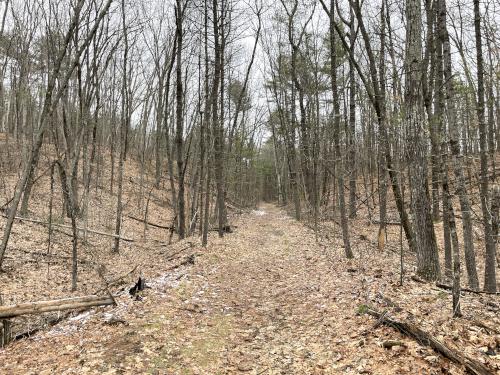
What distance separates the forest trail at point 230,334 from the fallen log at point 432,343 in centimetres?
10

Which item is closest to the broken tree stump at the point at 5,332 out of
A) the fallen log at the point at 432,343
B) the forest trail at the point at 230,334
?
the forest trail at the point at 230,334

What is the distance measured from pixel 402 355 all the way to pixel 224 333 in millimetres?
2876

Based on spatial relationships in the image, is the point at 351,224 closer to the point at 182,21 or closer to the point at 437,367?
the point at 182,21

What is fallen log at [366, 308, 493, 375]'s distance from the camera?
13.2 ft

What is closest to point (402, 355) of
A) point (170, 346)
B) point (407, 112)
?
point (170, 346)

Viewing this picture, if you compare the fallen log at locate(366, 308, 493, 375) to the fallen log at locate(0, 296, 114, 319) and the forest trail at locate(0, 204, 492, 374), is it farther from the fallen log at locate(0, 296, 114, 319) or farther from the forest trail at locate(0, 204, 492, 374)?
the fallen log at locate(0, 296, 114, 319)

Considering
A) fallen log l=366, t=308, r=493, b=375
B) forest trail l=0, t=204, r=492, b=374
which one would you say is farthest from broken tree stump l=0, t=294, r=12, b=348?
fallen log l=366, t=308, r=493, b=375

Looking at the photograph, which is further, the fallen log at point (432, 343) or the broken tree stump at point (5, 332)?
the broken tree stump at point (5, 332)

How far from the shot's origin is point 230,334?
622cm

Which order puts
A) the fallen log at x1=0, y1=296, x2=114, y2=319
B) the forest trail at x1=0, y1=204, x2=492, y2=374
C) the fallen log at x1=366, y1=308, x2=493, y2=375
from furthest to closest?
1. the fallen log at x1=0, y1=296, x2=114, y2=319
2. the forest trail at x1=0, y1=204, x2=492, y2=374
3. the fallen log at x1=366, y1=308, x2=493, y2=375

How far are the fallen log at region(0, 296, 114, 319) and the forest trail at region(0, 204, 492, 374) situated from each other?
20 centimetres

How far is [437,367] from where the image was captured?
4219 mm

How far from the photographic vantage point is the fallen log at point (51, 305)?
630 cm

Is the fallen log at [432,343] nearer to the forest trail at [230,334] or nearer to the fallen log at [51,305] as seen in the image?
the forest trail at [230,334]
